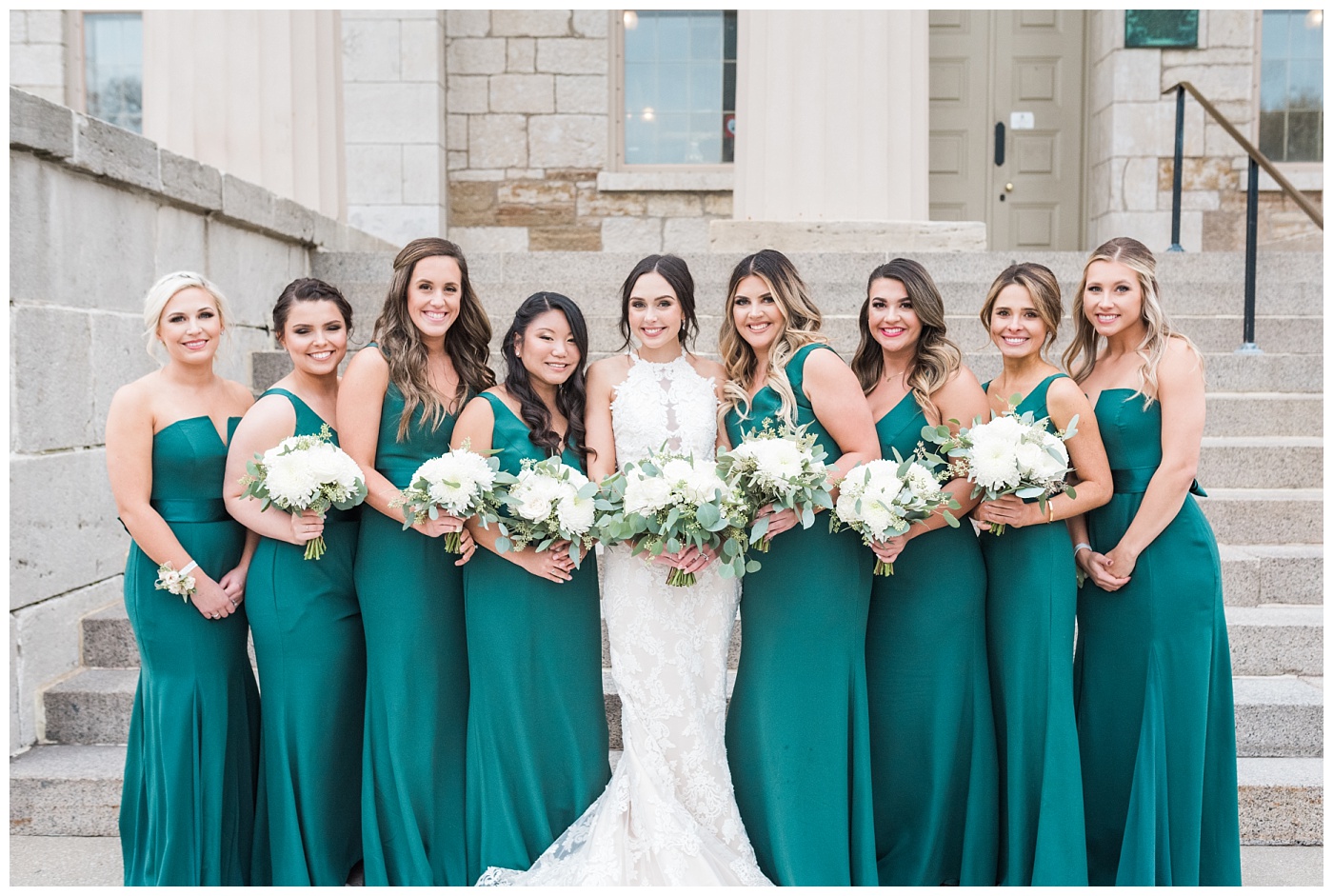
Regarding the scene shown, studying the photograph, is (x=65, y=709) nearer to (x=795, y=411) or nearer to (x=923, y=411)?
(x=795, y=411)

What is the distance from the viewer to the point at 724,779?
10.8 ft

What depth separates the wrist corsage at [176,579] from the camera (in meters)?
3.11

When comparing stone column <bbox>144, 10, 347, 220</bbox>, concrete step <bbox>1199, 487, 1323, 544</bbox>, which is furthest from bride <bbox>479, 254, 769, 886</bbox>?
stone column <bbox>144, 10, 347, 220</bbox>

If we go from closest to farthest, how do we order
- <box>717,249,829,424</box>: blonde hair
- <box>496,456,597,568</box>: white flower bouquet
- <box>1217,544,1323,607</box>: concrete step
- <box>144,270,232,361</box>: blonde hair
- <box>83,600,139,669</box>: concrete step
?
<box>496,456,597,568</box>: white flower bouquet, <box>144,270,232,361</box>: blonde hair, <box>717,249,829,424</box>: blonde hair, <box>83,600,139,669</box>: concrete step, <box>1217,544,1323,607</box>: concrete step

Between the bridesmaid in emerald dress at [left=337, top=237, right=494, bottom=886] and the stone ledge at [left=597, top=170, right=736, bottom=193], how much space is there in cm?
711

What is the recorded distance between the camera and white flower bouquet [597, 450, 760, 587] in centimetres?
289

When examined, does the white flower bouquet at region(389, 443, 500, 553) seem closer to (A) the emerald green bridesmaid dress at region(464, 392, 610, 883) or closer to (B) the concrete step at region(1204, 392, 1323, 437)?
(A) the emerald green bridesmaid dress at region(464, 392, 610, 883)

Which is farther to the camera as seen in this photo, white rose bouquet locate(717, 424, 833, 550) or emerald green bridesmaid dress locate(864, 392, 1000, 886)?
emerald green bridesmaid dress locate(864, 392, 1000, 886)

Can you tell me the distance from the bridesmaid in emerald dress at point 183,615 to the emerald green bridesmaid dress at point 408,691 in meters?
0.45

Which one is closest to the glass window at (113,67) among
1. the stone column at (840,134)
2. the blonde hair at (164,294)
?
the stone column at (840,134)

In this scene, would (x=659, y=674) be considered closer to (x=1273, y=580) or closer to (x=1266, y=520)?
(x=1273, y=580)

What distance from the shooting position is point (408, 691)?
3.29m

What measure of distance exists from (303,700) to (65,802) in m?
1.41

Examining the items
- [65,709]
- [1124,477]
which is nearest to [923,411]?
[1124,477]
